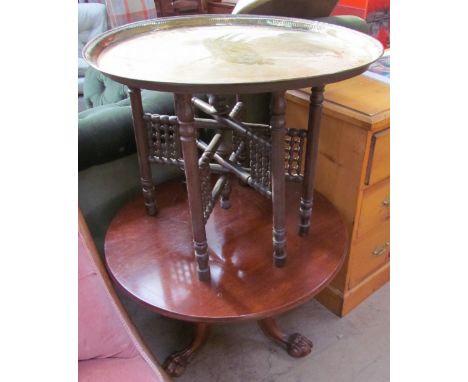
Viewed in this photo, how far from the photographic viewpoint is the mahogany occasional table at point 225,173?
0.65 m

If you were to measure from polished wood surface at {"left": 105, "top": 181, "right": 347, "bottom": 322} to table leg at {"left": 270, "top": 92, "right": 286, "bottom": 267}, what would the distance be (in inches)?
3.4

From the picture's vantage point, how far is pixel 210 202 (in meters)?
0.90

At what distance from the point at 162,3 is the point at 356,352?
7.38 ft

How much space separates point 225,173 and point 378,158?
0.40m

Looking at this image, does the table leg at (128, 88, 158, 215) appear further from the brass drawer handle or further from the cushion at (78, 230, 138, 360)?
the brass drawer handle

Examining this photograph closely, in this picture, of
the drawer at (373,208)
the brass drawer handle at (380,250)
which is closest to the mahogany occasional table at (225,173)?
the drawer at (373,208)

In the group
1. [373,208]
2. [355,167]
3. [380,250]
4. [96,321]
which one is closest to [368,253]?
[380,250]

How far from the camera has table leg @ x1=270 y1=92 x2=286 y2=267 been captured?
2.19 feet

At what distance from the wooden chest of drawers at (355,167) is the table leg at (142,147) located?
0.44 m

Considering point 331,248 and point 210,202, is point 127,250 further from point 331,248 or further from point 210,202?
point 331,248

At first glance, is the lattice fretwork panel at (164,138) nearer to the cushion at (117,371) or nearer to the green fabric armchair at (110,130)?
the green fabric armchair at (110,130)

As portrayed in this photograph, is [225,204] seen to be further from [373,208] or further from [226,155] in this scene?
[373,208]

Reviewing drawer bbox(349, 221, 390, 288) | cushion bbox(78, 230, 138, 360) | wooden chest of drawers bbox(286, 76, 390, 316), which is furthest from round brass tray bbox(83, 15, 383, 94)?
drawer bbox(349, 221, 390, 288)

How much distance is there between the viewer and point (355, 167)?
101 cm
